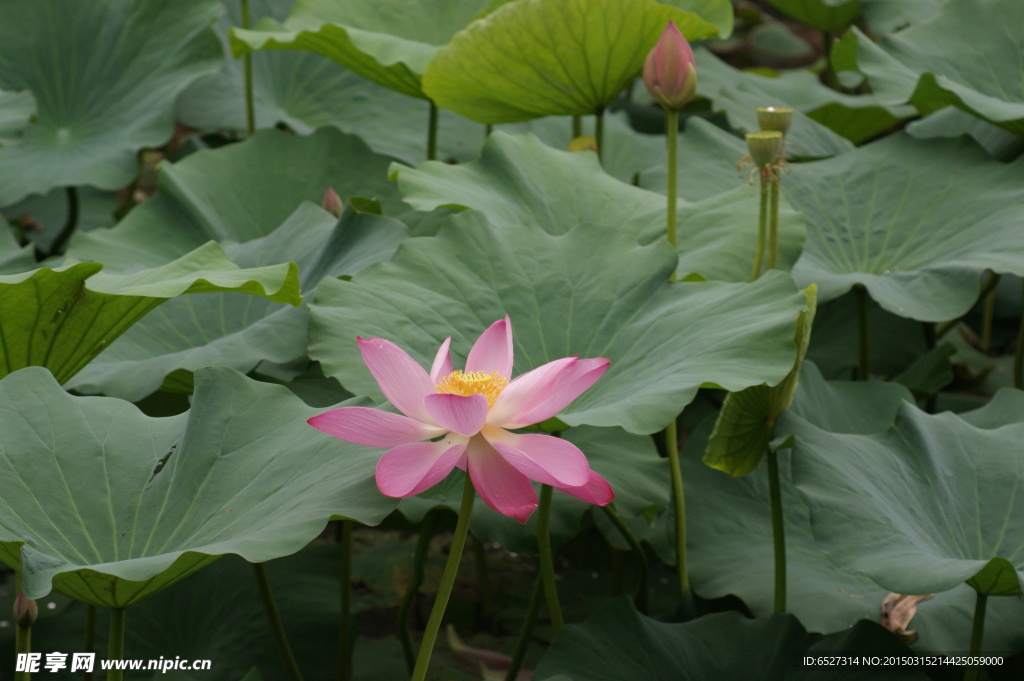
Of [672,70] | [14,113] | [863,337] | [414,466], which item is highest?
[672,70]

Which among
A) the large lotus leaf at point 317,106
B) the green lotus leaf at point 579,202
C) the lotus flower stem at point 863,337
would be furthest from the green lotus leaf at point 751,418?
the large lotus leaf at point 317,106

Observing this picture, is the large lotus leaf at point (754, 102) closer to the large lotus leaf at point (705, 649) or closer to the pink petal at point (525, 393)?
the large lotus leaf at point (705, 649)

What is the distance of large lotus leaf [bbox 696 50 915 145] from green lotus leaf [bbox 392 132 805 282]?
0.35 m

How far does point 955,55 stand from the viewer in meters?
1.90

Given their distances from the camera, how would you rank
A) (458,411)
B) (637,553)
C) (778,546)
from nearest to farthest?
(458,411) < (778,546) < (637,553)

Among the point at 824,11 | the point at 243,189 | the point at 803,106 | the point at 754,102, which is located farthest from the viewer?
the point at 824,11

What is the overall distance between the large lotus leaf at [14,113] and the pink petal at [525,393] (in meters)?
1.49

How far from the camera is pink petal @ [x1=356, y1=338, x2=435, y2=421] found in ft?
2.60

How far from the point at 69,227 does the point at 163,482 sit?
5.04ft

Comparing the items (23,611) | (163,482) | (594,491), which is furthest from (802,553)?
(23,611)

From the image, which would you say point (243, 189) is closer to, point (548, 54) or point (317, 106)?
point (317, 106)

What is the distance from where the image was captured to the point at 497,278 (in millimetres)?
1255

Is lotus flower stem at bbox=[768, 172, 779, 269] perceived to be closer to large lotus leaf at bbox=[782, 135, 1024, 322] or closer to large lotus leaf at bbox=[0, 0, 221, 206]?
large lotus leaf at bbox=[782, 135, 1024, 322]

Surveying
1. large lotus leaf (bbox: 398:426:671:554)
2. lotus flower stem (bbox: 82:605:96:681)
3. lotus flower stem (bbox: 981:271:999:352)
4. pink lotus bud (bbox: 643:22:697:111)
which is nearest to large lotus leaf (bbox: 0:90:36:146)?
lotus flower stem (bbox: 82:605:96:681)
